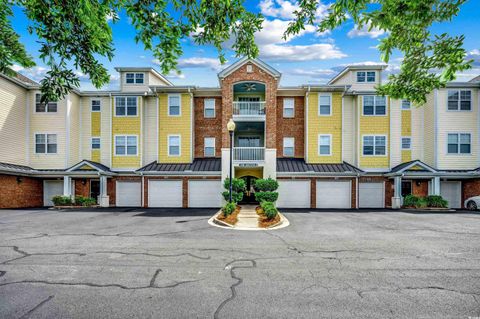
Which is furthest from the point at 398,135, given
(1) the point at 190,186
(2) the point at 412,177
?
(1) the point at 190,186

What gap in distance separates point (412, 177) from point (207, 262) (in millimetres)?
21046

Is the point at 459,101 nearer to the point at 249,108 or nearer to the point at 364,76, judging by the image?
the point at 364,76

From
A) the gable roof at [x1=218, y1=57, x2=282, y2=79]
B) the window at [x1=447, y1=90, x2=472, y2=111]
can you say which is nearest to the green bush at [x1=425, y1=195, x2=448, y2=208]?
the window at [x1=447, y1=90, x2=472, y2=111]

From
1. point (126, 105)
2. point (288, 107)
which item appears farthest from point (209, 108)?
point (126, 105)

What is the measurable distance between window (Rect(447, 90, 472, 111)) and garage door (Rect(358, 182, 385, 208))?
8564 millimetres

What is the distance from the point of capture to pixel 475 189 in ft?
75.5

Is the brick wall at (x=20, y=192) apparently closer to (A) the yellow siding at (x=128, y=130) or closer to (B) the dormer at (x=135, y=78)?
(A) the yellow siding at (x=128, y=130)

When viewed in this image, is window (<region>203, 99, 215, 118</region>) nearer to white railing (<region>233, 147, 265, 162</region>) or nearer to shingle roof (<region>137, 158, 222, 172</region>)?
shingle roof (<region>137, 158, 222, 172</region>)

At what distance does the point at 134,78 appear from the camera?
25281 mm

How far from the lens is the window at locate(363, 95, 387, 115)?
77.4ft

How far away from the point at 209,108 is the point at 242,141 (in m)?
4.13

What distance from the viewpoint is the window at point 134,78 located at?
25.2 metres

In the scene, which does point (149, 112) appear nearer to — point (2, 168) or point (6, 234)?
point (2, 168)

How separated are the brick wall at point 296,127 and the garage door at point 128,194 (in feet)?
40.9
